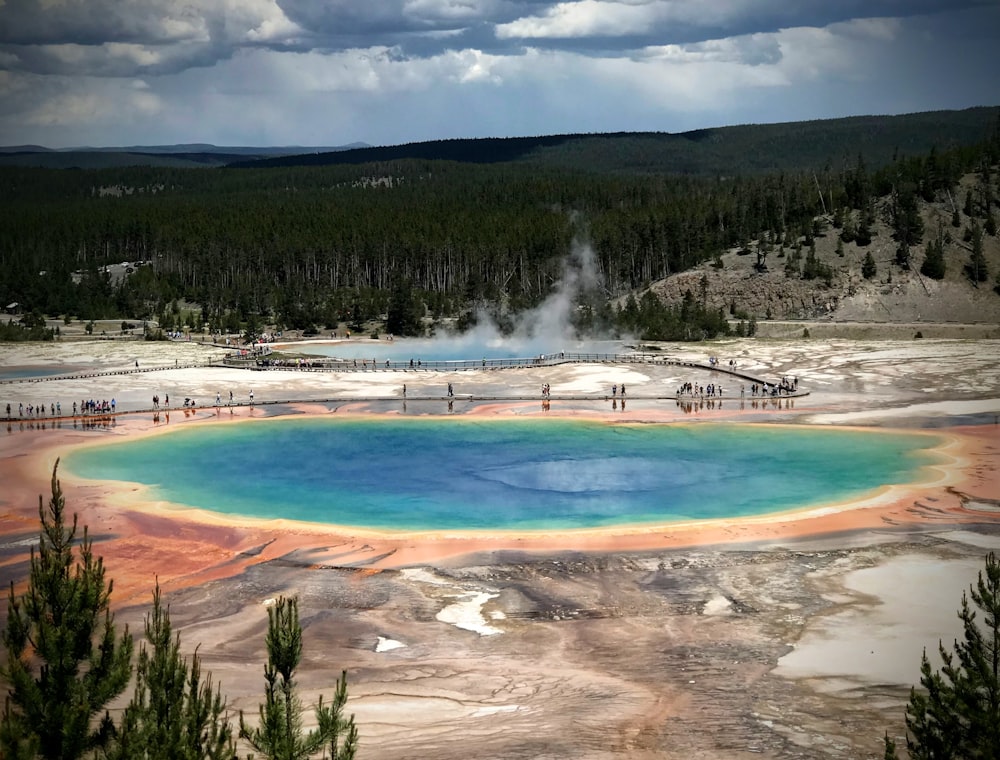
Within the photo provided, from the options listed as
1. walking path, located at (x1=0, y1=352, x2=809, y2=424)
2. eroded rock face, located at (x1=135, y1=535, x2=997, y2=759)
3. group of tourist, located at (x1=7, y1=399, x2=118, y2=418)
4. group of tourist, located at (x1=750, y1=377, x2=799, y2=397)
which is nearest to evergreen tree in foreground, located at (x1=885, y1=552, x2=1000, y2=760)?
eroded rock face, located at (x1=135, y1=535, x2=997, y2=759)

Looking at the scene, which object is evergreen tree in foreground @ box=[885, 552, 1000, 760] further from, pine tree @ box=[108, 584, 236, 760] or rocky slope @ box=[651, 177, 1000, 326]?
rocky slope @ box=[651, 177, 1000, 326]

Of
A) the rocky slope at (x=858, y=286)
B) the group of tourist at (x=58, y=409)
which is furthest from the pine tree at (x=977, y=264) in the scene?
the group of tourist at (x=58, y=409)

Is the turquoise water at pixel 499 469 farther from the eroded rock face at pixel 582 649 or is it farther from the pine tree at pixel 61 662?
the pine tree at pixel 61 662

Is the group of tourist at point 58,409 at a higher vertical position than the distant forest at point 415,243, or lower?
lower

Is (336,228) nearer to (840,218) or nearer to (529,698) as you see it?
(840,218)

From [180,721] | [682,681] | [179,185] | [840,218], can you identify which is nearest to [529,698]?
[682,681]
